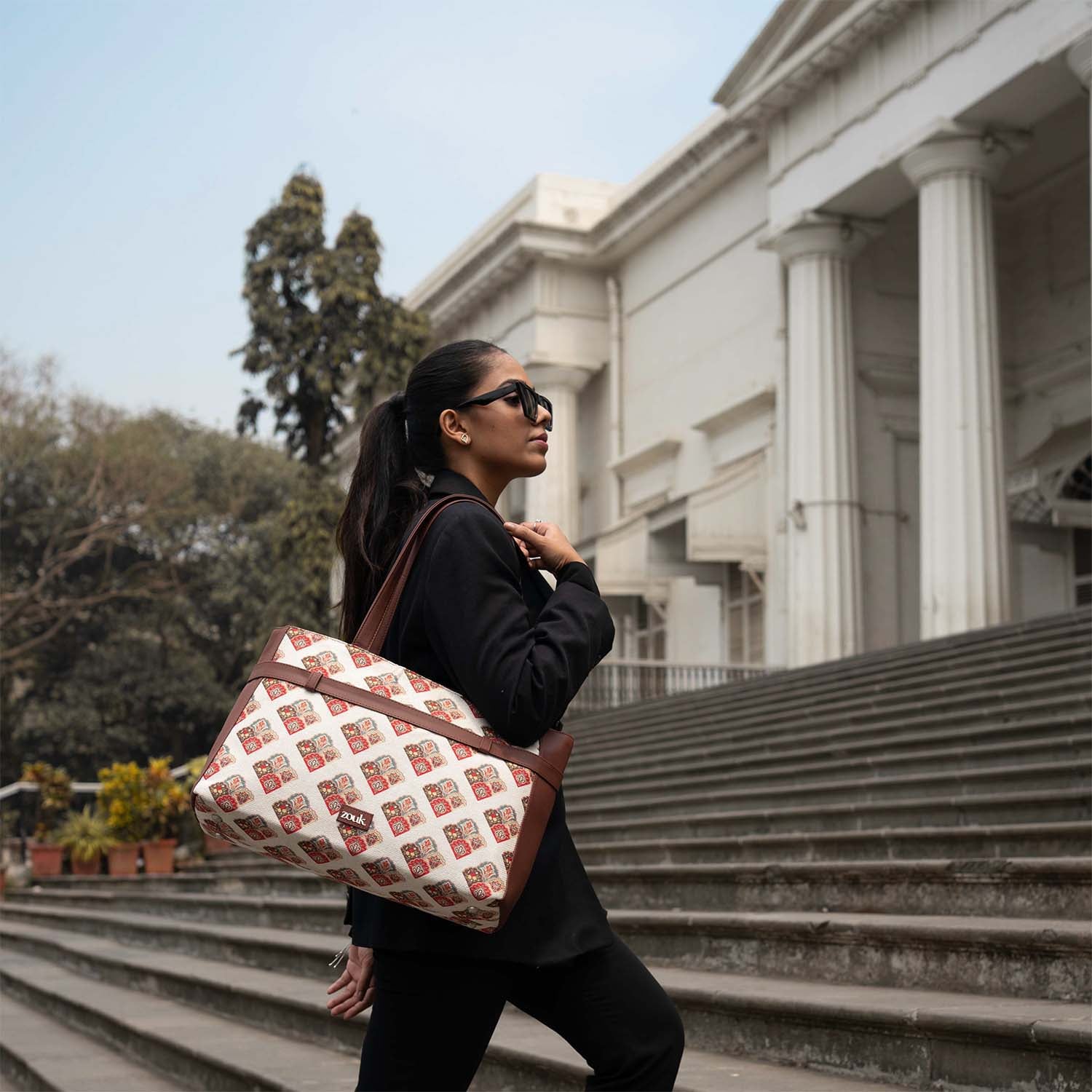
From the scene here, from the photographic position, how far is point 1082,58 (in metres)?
16.5

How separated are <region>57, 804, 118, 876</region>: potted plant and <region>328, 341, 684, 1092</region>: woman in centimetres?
1661

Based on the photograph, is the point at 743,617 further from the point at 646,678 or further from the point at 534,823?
the point at 534,823

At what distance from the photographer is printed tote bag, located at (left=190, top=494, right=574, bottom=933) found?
2225mm

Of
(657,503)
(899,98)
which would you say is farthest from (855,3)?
(657,503)

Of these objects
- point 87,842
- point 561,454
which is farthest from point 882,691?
point 561,454

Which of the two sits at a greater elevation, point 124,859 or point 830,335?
point 830,335

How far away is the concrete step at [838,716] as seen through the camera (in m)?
9.65

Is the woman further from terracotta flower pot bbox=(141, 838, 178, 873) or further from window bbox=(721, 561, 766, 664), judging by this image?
window bbox=(721, 561, 766, 664)

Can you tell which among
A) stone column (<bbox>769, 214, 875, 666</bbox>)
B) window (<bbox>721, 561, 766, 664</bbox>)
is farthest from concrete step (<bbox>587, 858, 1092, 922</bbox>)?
window (<bbox>721, 561, 766, 664</bbox>)

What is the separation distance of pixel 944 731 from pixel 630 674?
52.2ft

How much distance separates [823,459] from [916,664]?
819cm

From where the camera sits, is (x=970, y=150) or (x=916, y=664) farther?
(x=970, y=150)

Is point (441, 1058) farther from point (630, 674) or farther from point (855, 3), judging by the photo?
point (630, 674)

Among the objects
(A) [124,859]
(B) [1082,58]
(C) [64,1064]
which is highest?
(B) [1082,58]
